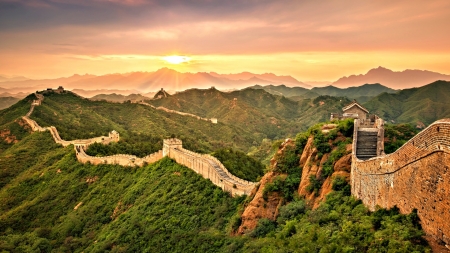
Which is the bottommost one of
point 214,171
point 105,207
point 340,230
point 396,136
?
point 105,207

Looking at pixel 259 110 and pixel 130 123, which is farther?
pixel 259 110

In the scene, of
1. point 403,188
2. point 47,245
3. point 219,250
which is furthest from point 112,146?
point 403,188

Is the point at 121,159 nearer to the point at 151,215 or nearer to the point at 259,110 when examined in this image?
the point at 151,215

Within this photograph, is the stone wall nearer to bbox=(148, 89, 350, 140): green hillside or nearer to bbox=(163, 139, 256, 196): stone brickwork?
bbox=(163, 139, 256, 196): stone brickwork

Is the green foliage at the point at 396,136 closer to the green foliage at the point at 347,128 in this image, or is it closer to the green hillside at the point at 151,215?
the green foliage at the point at 347,128

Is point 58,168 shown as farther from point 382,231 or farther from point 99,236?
point 382,231

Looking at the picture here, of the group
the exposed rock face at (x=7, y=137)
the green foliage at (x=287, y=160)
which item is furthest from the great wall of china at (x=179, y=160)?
the green foliage at (x=287, y=160)

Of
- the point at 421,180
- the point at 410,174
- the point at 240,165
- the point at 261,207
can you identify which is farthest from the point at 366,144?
the point at 240,165
